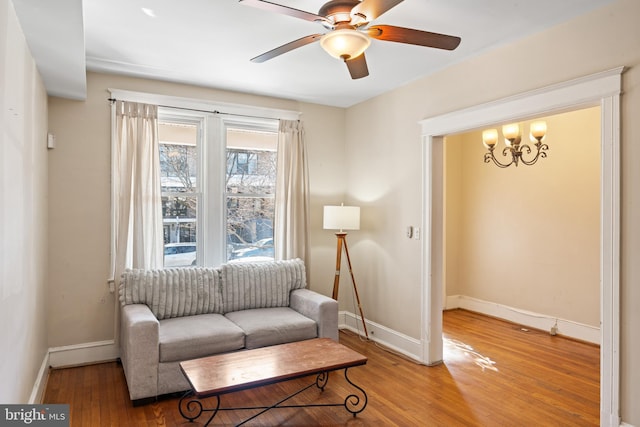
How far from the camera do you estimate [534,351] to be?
14.0 ft

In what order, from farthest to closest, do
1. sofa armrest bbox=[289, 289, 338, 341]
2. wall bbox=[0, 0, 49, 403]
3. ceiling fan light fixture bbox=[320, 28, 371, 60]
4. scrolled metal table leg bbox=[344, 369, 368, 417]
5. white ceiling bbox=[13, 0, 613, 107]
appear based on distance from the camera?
sofa armrest bbox=[289, 289, 338, 341]
scrolled metal table leg bbox=[344, 369, 368, 417]
white ceiling bbox=[13, 0, 613, 107]
ceiling fan light fixture bbox=[320, 28, 371, 60]
wall bbox=[0, 0, 49, 403]

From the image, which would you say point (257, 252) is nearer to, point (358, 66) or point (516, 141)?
point (358, 66)

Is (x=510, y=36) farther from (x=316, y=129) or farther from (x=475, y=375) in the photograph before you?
(x=475, y=375)

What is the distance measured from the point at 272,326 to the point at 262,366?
855mm

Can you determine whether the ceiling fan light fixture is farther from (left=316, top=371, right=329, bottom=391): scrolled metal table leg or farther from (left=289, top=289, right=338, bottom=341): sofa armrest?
(left=316, top=371, right=329, bottom=391): scrolled metal table leg

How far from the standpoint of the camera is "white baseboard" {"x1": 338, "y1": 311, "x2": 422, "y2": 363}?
409 centimetres

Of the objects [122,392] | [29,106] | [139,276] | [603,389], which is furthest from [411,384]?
[29,106]

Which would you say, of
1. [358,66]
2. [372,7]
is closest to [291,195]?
[358,66]

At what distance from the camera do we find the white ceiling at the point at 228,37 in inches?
102

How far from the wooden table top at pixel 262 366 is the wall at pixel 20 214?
3.17ft

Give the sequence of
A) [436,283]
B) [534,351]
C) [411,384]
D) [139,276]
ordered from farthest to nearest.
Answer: [534,351] → [436,283] → [139,276] → [411,384]

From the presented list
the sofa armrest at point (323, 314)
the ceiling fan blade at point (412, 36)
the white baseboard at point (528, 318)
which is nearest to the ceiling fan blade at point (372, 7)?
the ceiling fan blade at point (412, 36)

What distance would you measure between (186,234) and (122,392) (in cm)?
163

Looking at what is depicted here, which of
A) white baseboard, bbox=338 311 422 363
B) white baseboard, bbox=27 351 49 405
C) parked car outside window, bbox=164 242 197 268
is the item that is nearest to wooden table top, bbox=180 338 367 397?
white baseboard, bbox=27 351 49 405
